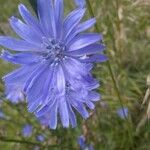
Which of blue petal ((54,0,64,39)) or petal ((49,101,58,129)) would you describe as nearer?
blue petal ((54,0,64,39))

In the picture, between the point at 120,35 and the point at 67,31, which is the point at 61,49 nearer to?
the point at 67,31

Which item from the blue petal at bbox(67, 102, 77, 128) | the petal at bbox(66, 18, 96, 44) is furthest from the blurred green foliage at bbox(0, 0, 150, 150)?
the petal at bbox(66, 18, 96, 44)

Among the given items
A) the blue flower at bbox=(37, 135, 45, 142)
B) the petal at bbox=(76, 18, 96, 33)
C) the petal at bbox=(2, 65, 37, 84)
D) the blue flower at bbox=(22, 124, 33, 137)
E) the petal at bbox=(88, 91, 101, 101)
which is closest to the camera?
the petal at bbox=(76, 18, 96, 33)

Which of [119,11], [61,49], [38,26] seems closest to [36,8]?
[38,26]

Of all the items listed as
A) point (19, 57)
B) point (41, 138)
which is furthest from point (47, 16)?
point (41, 138)

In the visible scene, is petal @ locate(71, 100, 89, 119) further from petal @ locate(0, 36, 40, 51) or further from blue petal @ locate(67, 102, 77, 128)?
petal @ locate(0, 36, 40, 51)

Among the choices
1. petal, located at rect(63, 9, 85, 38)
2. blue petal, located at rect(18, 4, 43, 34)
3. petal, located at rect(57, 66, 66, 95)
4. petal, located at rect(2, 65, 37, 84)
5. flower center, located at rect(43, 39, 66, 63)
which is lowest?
petal, located at rect(57, 66, 66, 95)
